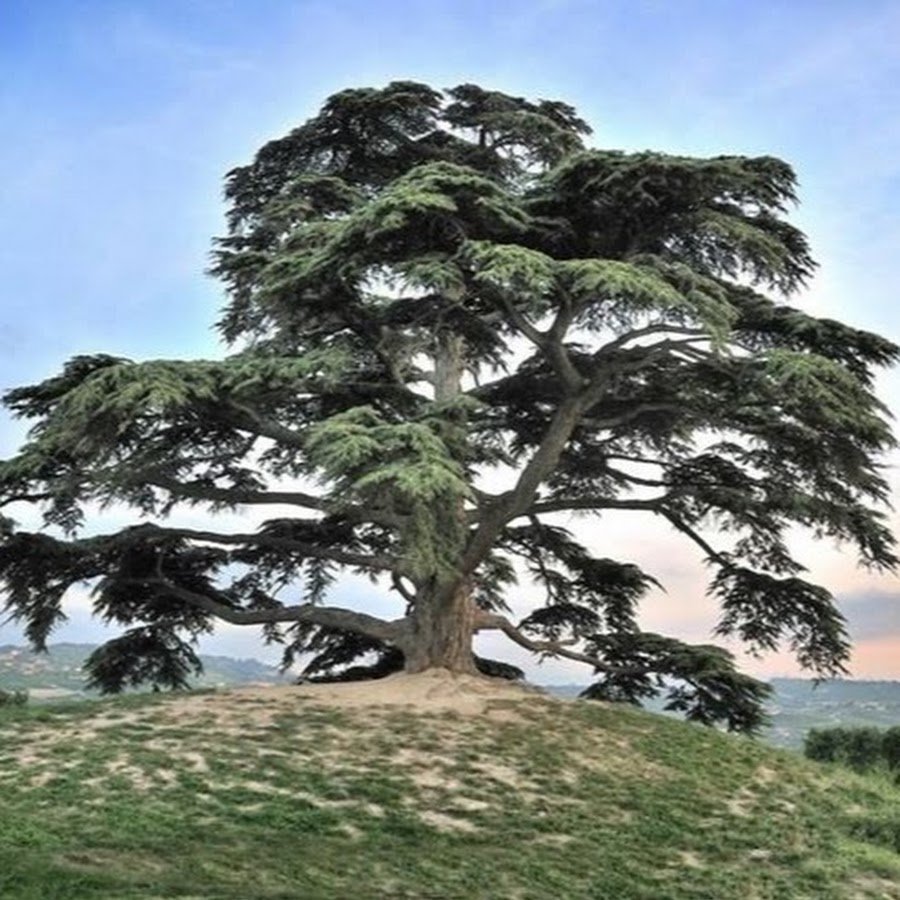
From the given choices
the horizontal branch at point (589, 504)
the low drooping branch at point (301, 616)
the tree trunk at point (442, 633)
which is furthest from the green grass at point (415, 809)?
the horizontal branch at point (589, 504)

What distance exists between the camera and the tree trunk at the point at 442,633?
1736 cm

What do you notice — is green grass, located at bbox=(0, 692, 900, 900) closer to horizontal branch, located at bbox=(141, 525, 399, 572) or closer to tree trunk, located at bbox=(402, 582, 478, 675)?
tree trunk, located at bbox=(402, 582, 478, 675)

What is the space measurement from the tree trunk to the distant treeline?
6273 mm

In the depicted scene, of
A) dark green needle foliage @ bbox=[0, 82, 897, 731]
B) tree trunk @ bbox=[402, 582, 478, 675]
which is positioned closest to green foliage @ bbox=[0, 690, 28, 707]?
dark green needle foliage @ bbox=[0, 82, 897, 731]

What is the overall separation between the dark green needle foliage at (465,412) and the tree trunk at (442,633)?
44mm

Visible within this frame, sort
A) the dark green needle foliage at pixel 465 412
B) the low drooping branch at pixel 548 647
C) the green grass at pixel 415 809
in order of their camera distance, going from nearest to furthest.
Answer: the green grass at pixel 415 809
the dark green needle foliage at pixel 465 412
the low drooping branch at pixel 548 647

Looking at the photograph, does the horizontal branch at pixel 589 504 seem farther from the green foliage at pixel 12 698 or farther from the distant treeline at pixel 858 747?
the green foliage at pixel 12 698

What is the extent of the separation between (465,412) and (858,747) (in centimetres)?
940

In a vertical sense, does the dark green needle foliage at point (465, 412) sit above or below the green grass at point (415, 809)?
above

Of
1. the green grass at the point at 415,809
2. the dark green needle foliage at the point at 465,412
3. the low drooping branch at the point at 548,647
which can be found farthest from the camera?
the low drooping branch at the point at 548,647

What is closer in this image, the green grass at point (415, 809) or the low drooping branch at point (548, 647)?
the green grass at point (415, 809)

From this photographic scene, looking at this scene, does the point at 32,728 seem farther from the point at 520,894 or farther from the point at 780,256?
the point at 780,256

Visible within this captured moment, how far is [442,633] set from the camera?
1744 cm

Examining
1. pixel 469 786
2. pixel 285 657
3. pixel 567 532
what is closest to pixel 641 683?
pixel 567 532
